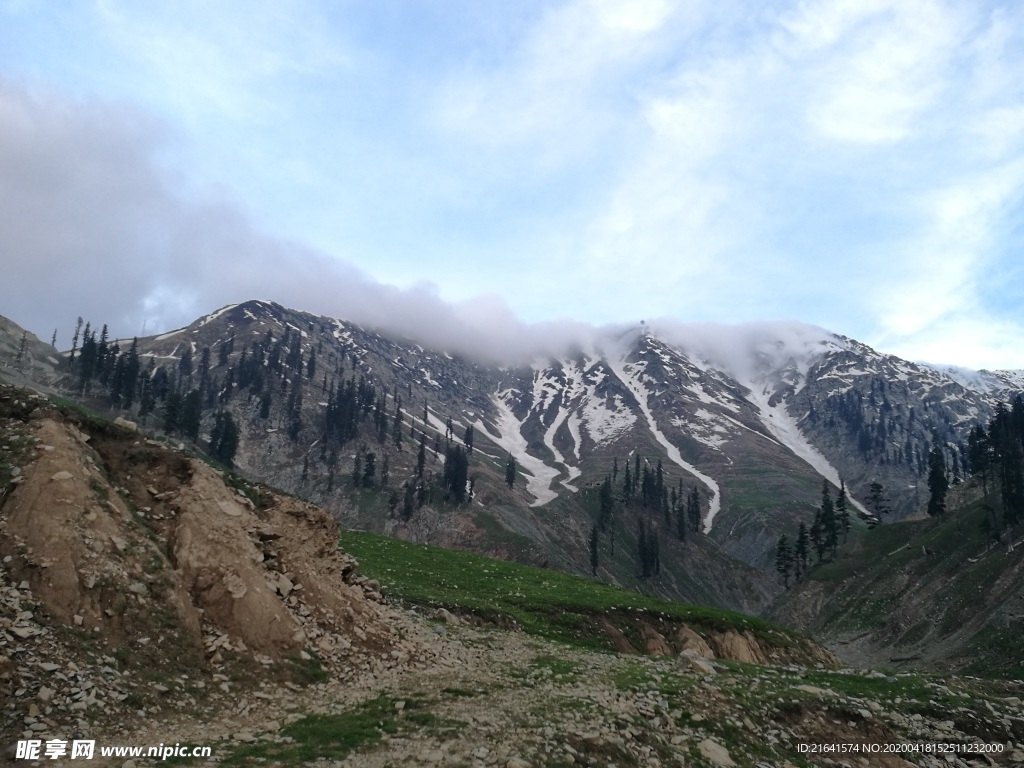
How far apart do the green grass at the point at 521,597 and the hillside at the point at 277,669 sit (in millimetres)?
7499

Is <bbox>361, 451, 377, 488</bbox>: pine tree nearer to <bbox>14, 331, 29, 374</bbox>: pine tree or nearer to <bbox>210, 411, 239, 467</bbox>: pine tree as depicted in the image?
<bbox>210, 411, 239, 467</bbox>: pine tree

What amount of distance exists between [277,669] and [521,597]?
26665mm

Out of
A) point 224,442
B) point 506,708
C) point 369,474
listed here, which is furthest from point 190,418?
point 506,708

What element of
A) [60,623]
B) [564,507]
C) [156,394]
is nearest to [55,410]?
[60,623]

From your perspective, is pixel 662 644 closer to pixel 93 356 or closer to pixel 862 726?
pixel 862 726

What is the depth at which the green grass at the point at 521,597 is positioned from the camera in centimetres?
3766

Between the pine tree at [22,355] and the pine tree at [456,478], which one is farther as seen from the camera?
the pine tree at [456,478]

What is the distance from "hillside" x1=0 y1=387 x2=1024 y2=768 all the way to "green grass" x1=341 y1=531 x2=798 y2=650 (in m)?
7.50

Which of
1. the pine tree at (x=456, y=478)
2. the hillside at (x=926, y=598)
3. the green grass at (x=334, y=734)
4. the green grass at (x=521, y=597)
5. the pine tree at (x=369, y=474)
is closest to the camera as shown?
the green grass at (x=334, y=734)

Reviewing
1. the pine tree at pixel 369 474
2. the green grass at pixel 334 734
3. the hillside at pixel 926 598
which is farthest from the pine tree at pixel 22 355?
the hillside at pixel 926 598

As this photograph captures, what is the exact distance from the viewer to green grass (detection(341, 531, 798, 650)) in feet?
124

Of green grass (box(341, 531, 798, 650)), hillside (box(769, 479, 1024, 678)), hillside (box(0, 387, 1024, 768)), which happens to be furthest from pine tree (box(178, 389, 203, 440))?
hillside (box(769, 479, 1024, 678))

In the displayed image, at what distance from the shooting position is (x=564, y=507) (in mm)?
198625

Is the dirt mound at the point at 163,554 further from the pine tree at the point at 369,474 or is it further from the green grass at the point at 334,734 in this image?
the pine tree at the point at 369,474
